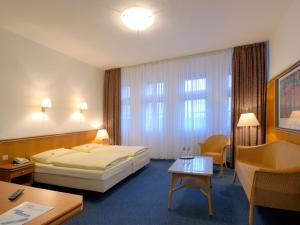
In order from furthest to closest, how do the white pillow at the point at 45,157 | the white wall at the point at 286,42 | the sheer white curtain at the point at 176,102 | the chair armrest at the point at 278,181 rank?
the sheer white curtain at the point at 176,102 < the white pillow at the point at 45,157 < the white wall at the point at 286,42 < the chair armrest at the point at 278,181

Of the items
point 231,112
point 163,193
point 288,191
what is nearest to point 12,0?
point 163,193

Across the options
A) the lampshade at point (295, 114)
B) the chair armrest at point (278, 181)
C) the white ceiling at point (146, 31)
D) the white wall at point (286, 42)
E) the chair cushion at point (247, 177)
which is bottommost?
the chair cushion at point (247, 177)

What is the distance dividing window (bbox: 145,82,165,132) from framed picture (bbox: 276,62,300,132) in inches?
103

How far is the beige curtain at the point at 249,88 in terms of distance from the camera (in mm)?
3715

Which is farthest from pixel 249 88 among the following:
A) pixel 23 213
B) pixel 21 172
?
pixel 21 172

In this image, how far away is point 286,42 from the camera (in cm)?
276

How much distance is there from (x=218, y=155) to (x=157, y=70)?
2712 millimetres

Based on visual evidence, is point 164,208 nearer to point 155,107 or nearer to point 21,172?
point 21,172

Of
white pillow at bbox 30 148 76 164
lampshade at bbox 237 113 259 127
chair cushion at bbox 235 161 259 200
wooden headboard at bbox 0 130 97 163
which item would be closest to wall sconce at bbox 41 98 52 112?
wooden headboard at bbox 0 130 97 163

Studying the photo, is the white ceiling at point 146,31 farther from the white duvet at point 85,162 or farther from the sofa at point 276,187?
the white duvet at point 85,162

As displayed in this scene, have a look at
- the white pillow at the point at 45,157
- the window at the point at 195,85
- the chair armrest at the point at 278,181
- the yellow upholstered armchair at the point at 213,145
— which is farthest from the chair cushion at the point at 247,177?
the white pillow at the point at 45,157

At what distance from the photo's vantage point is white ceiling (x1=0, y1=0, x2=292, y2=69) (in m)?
2.44

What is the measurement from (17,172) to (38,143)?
806 millimetres

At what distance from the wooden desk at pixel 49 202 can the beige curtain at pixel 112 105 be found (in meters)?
4.01
